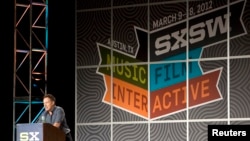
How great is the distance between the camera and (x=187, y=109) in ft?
29.4

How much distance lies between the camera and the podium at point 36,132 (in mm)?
6871

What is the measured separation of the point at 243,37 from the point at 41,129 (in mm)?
3382

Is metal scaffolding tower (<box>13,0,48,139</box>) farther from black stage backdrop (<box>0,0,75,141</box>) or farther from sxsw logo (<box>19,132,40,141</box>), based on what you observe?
sxsw logo (<box>19,132,40,141</box>)

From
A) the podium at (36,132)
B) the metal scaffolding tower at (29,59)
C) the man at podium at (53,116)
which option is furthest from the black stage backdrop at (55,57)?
the podium at (36,132)

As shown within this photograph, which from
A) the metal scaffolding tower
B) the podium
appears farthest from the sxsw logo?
the metal scaffolding tower

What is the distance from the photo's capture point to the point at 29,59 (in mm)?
9516

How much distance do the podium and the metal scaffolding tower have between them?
228 cm

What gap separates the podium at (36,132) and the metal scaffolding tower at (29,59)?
2285mm

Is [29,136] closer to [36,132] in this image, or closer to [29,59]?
[36,132]

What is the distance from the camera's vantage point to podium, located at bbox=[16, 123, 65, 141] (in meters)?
6.87

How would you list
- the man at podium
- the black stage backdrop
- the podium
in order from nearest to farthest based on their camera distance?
the podium, the man at podium, the black stage backdrop

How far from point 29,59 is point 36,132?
2793 millimetres

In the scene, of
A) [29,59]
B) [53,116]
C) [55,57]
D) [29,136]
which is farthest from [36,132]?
[55,57]

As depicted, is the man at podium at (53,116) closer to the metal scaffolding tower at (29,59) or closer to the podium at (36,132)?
the podium at (36,132)
